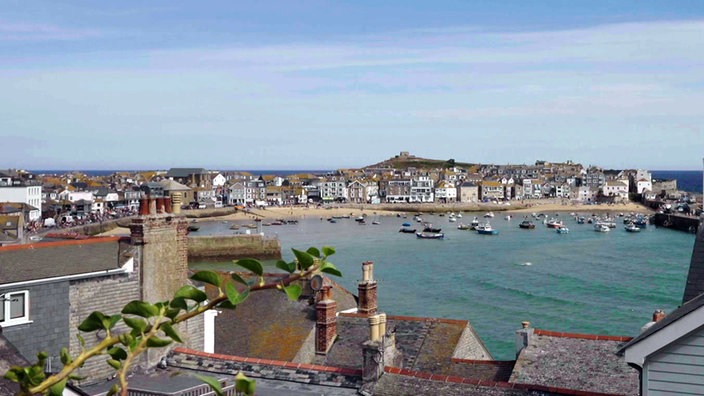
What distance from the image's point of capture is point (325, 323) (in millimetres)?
17875

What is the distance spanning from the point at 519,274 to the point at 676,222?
215ft

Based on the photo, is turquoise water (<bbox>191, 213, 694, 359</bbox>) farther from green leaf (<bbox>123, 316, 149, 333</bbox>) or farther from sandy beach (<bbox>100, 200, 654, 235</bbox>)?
green leaf (<bbox>123, 316, 149, 333</bbox>)

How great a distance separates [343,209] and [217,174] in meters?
42.7

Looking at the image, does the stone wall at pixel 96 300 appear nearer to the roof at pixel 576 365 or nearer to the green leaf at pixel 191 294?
the roof at pixel 576 365

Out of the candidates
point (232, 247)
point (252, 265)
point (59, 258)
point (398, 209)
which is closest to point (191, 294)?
point (252, 265)

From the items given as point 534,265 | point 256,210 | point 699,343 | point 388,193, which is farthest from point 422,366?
point 388,193

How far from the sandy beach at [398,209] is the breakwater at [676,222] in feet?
87.2

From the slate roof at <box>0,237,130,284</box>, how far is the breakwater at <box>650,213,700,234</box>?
333ft

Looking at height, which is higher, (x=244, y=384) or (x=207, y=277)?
(x=207, y=277)

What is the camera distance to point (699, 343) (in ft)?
19.6

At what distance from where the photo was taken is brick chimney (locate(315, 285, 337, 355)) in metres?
17.8

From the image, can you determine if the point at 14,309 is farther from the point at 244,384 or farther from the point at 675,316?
the point at 244,384

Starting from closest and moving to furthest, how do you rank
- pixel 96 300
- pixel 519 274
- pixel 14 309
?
pixel 14 309
pixel 96 300
pixel 519 274

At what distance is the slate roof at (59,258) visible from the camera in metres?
12.3
